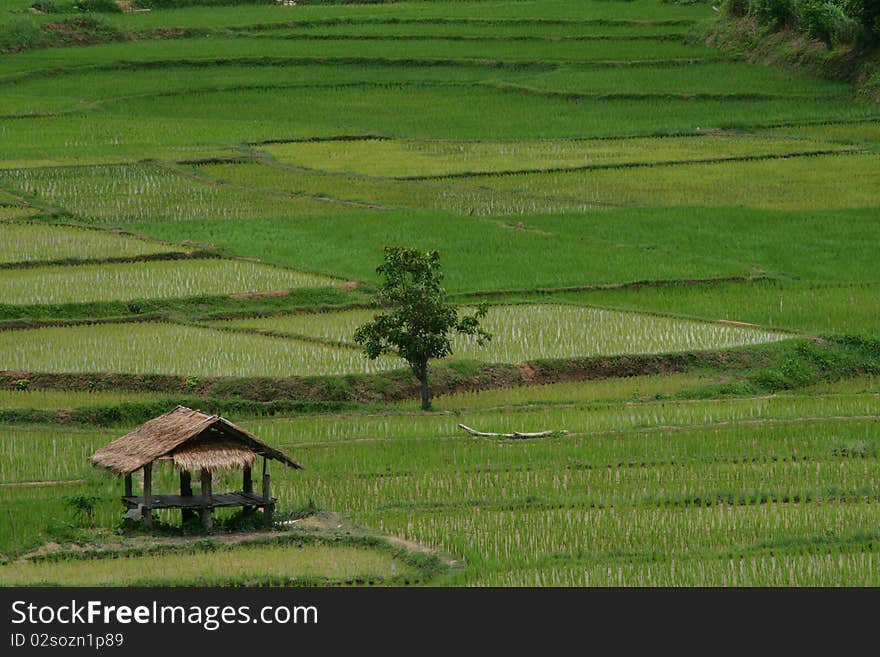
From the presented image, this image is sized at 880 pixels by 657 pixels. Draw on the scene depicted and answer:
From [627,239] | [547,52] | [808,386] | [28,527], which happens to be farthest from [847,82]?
[28,527]

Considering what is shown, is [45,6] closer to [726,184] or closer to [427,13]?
[427,13]

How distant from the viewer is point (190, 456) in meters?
12.2

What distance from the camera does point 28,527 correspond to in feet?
41.1

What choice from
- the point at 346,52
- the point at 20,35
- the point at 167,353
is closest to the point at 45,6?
the point at 20,35

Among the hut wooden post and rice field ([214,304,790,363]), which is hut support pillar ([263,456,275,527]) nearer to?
the hut wooden post

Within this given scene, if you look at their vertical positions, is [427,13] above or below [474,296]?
above

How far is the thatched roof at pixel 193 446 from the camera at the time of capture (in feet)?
40.1

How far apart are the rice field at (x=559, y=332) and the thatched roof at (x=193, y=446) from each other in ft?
18.8

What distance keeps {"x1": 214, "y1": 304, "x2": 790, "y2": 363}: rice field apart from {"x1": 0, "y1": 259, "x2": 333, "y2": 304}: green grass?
1.15m

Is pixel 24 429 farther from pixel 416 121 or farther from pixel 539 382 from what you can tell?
pixel 416 121

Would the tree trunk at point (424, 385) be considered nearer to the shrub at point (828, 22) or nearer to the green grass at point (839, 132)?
the green grass at point (839, 132)

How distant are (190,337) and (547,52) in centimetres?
2122

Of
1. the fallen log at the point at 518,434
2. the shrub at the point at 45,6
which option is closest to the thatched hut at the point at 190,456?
the fallen log at the point at 518,434

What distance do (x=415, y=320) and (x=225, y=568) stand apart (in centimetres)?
568
